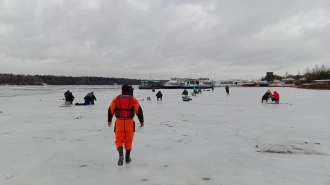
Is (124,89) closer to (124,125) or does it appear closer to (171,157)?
(124,125)

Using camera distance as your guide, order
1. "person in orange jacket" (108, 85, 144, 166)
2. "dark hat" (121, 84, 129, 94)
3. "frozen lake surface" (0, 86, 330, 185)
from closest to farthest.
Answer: "frozen lake surface" (0, 86, 330, 185), "person in orange jacket" (108, 85, 144, 166), "dark hat" (121, 84, 129, 94)

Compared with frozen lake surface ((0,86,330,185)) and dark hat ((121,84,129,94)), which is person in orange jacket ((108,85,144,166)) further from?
frozen lake surface ((0,86,330,185))

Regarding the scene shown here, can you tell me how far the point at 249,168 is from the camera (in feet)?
13.4

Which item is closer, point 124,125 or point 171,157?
point 124,125

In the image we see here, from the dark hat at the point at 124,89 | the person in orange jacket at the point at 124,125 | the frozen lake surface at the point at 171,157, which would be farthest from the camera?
the dark hat at the point at 124,89

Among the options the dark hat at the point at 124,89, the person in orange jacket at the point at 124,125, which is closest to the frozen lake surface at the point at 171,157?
the person in orange jacket at the point at 124,125

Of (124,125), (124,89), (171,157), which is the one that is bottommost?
(171,157)

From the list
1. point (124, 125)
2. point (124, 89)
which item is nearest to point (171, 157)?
point (124, 125)

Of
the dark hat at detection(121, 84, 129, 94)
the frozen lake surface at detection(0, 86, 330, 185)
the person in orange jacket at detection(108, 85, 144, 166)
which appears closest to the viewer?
the frozen lake surface at detection(0, 86, 330, 185)

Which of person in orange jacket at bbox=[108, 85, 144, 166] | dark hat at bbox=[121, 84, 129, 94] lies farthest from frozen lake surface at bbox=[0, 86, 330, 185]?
dark hat at bbox=[121, 84, 129, 94]

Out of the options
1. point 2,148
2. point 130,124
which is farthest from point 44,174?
point 2,148

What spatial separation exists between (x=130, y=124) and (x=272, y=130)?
495 centimetres

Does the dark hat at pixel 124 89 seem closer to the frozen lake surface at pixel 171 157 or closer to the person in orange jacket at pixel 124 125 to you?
the person in orange jacket at pixel 124 125

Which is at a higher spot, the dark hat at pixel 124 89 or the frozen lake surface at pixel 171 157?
the dark hat at pixel 124 89
